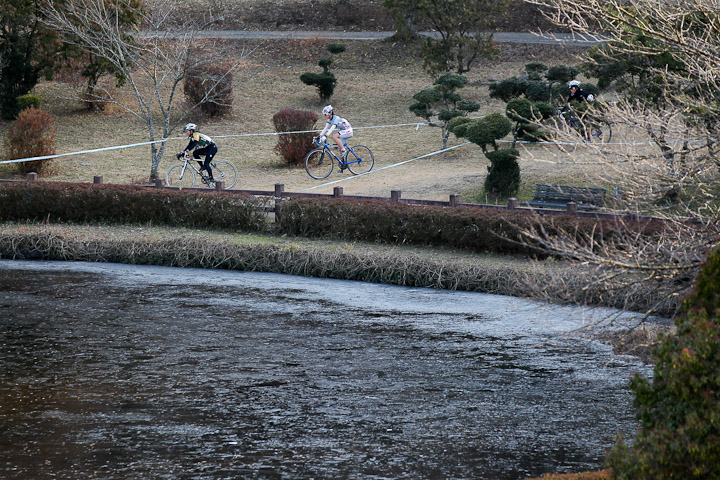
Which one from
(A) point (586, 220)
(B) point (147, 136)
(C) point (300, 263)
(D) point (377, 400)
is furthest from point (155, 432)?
(B) point (147, 136)

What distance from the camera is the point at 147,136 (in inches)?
1083

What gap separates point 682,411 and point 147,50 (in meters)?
23.1

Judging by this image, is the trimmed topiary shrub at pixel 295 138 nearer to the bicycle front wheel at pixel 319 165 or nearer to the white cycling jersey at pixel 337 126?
the bicycle front wheel at pixel 319 165

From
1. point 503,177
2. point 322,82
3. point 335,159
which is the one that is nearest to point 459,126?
point 503,177

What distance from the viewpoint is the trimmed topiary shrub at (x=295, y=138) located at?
937 inches

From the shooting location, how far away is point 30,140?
23.2 metres

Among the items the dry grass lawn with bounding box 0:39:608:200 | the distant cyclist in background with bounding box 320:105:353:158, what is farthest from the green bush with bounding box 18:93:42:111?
the distant cyclist in background with bounding box 320:105:353:158

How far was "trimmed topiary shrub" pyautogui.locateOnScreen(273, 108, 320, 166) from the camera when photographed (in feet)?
78.1

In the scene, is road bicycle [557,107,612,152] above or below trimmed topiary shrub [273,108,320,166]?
below

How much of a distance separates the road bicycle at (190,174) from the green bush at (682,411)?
16.3 meters

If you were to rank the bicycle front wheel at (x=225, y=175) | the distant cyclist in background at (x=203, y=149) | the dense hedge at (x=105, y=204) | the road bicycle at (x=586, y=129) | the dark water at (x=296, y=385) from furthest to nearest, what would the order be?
1. the bicycle front wheel at (x=225, y=175)
2. the distant cyclist in background at (x=203, y=149)
3. the dense hedge at (x=105, y=204)
4. the road bicycle at (x=586, y=129)
5. the dark water at (x=296, y=385)

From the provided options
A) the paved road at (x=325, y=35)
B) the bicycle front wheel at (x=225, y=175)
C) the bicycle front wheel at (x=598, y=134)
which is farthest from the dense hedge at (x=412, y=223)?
the paved road at (x=325, y=35)

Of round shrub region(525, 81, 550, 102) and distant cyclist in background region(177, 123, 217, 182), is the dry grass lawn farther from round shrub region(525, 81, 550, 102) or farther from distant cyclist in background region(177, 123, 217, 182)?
distant cyclist in background region(177, 123, 217, 182)

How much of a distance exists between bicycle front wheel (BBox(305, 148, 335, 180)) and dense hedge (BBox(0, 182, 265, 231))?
513 cm
